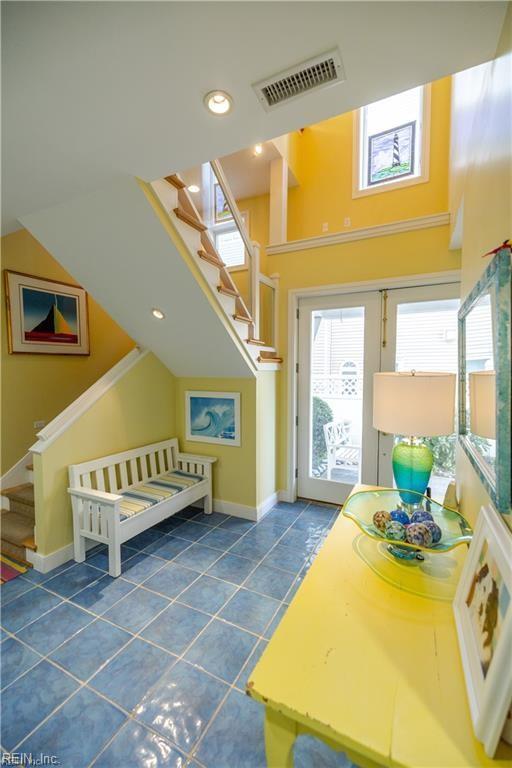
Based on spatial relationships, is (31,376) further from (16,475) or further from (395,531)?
(395,531)

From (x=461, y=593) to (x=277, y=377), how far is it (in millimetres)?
2624

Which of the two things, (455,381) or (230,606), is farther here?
(230,606)

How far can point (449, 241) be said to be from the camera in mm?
2529

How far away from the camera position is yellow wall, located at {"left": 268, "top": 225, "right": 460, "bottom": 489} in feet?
8.65

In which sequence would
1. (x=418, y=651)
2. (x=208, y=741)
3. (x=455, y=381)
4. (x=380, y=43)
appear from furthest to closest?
(x=455, y=381)
(x=208, y=741)
(x=380, y=43)
(x=418, y=651)

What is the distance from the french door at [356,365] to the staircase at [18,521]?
2528 mm

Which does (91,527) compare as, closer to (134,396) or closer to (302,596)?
(134,396)

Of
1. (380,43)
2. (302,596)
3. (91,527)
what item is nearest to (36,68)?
(380,43)

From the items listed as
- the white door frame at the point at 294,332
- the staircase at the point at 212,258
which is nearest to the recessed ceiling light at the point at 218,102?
the staircase at the point at 212,258

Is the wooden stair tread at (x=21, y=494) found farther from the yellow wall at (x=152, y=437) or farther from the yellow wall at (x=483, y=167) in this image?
the yellow wall at (x=483, y=167)

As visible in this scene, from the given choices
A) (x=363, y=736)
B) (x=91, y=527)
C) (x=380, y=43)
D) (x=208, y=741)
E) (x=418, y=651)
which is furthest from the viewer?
(x=91, y=527)

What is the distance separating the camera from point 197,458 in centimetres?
333

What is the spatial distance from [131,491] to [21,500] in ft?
3.15

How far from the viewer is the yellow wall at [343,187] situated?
3.18 metres
